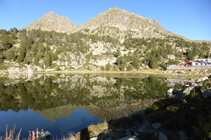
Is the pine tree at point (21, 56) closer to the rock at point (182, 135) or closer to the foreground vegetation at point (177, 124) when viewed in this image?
the foreground vegetation at point (177, 124)

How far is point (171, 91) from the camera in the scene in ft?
101

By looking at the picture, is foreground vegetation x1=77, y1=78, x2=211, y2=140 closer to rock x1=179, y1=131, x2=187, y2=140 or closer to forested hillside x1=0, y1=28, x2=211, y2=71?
rock x1=179, y1=131, x2=187, y2=140

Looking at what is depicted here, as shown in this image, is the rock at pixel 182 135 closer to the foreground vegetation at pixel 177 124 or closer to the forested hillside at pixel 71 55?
the foreground vegetation at pixel 177 124

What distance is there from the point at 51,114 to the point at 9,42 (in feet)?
614

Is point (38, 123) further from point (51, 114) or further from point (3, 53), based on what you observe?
point (3, 53)

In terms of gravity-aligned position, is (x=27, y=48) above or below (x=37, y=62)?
above

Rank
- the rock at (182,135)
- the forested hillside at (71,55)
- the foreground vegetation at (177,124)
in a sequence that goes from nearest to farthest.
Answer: the foreground vegetation at (177,124) < the rock at (182,135) < the forested hillside at (71,55)

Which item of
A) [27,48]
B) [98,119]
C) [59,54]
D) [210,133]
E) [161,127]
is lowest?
[98,119]

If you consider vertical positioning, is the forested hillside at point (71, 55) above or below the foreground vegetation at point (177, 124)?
above

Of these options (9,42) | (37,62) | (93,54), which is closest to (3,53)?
(9,42)

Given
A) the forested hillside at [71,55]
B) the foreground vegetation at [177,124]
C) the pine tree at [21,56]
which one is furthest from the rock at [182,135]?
the pine tree at [21,56]

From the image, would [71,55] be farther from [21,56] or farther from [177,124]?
[177,124]

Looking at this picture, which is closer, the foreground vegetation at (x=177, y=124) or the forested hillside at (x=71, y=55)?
the foreground vegetation at (x=177, y=124)

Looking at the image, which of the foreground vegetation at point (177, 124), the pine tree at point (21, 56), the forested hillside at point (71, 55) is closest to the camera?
the foreground vegetation at point (177, 124)
